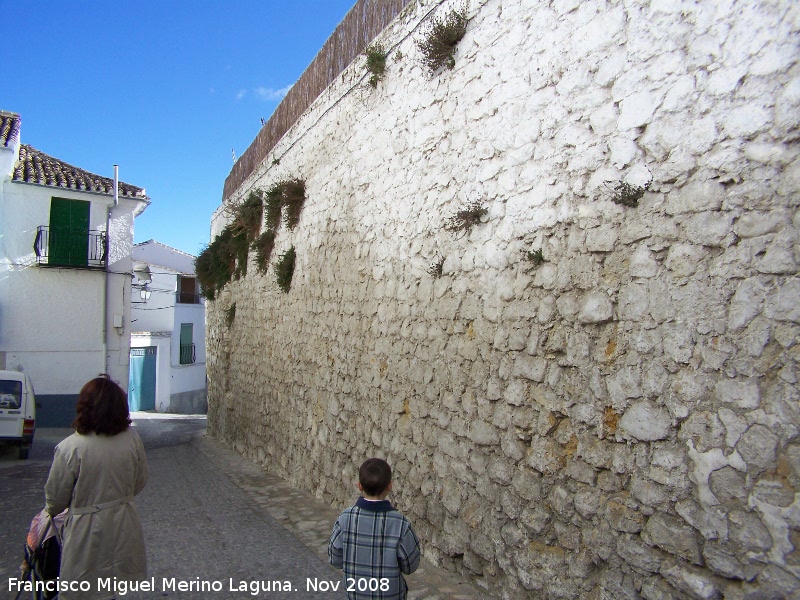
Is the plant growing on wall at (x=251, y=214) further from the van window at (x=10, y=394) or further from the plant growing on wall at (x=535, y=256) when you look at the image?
the plant growing on wall at (x=535, y=256)

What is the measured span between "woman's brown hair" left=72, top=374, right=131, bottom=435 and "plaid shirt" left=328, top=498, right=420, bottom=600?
4.39 ft

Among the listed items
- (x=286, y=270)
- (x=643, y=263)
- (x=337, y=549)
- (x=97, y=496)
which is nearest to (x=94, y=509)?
(x=97, y=496)

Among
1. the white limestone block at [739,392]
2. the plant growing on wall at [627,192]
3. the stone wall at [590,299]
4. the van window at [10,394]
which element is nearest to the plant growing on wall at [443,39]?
the stone wall at [590,299]

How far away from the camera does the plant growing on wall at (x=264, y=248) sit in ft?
30.7

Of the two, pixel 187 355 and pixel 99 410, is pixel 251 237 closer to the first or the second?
pixel 99 410

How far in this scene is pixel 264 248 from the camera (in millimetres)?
9430

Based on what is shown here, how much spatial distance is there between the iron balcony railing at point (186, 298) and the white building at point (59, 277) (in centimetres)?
1025

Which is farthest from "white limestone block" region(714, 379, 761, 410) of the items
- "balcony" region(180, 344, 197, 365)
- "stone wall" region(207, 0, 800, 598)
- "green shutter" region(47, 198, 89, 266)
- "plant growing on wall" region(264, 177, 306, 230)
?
"balcony" region(180, 344, 197, 365)

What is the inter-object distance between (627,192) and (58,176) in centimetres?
→ 1711

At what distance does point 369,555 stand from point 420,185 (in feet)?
10.9

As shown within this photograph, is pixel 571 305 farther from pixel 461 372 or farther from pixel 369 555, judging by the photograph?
pixel 369 555

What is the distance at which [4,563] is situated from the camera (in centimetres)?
487

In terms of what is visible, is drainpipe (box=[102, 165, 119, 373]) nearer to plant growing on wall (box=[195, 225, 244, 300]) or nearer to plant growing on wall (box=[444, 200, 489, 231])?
plant growing on wall (box=[195, 225, 244, 300])

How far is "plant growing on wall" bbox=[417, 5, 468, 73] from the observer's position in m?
4.91
